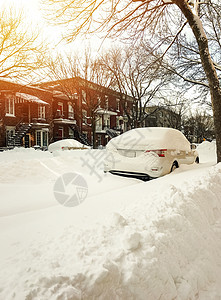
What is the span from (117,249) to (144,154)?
13.3 ft

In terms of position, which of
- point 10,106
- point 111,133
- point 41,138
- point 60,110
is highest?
point 60,110

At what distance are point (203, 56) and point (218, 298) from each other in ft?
26.8

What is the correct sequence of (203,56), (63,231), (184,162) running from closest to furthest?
1. (63,231)
2. (184,162)
3. (203,56)

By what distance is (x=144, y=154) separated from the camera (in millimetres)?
5676

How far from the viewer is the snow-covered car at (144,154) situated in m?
5.63

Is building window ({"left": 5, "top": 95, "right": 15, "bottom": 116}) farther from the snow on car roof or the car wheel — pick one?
the car wheel

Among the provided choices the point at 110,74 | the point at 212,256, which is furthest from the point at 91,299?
the point at 110,74

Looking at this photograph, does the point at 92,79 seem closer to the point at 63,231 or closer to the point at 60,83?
the point at 60,83

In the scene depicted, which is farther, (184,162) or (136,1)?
(136,1)

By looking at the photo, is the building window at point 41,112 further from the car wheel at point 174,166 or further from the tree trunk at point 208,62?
the car wheel at point 174,166

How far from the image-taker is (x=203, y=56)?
7.98 metres

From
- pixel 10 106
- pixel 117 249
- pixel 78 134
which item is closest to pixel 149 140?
pixel 117 249

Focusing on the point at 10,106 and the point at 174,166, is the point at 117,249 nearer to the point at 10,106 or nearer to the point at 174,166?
the point at 174,166

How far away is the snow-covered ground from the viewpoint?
55.4 inches
